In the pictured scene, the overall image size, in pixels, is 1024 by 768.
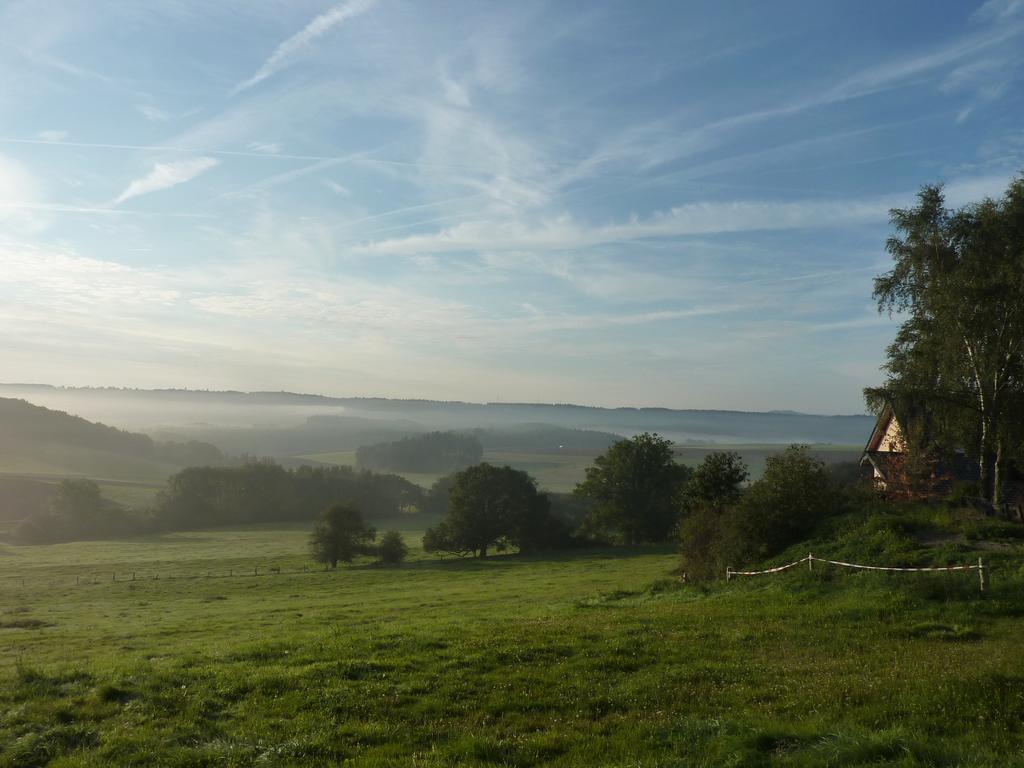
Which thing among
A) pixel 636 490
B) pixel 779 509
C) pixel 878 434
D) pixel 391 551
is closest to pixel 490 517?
pixel 391 551

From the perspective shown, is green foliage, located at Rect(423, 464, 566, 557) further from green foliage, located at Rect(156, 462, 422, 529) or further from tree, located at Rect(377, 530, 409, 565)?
green foliage, located at Rect(156, 462, 422, 529)

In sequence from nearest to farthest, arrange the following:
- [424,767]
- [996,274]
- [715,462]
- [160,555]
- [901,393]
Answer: [424,767]
[996,274]
[901,393]
[715,462]
[160,555]

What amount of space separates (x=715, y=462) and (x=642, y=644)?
26955 millimetres

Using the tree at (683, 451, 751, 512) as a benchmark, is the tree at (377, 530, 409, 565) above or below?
below

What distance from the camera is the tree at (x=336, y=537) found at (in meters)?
73.8

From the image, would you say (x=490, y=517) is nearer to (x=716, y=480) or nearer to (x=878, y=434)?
(x=878, y=434)

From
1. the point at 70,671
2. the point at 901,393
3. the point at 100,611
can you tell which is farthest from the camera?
the point at 100,611

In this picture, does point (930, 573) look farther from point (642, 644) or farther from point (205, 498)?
point (205, 498)

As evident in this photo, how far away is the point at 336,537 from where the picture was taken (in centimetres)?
7381

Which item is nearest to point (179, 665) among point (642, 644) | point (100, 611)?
point (642, 644)

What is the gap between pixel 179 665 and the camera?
15328 millimetres

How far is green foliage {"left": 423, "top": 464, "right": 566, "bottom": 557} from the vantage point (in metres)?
80.8

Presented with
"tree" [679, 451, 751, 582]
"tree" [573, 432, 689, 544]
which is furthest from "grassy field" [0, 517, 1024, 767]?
"tree" [573, 432, 689, 544]

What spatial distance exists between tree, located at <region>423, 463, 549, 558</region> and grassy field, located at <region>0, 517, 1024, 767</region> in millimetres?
57079
